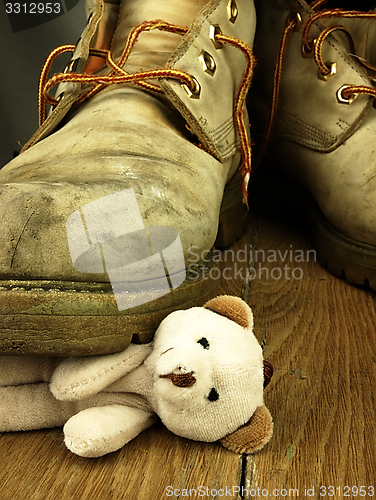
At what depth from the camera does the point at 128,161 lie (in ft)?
1.96

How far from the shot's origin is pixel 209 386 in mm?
466

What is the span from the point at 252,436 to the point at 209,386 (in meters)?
0.07

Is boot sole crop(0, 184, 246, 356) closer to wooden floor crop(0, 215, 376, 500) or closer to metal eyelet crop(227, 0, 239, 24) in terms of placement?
wooden floor crop(0, 215, 376, 500)

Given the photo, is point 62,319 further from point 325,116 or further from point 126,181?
point 325,116

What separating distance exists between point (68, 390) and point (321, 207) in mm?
656

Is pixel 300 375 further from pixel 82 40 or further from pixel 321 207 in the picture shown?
pixel 82 40

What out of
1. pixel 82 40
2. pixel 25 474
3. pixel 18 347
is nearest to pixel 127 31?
pixel 82 40

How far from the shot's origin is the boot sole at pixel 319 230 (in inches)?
33.4

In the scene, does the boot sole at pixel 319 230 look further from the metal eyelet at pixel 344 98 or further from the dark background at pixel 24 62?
the dark background at pixel 24 62

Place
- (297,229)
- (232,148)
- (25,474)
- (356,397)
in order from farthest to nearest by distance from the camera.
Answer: (297,229) → (232,148) → (356,397) → (25,474)

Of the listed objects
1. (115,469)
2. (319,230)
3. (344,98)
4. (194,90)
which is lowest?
(319,230)

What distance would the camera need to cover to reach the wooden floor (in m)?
0.43

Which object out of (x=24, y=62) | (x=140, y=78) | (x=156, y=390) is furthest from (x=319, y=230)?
(x=24, y=62)

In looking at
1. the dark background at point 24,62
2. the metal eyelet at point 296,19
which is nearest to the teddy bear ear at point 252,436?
the metal eyelet at point 296,19
